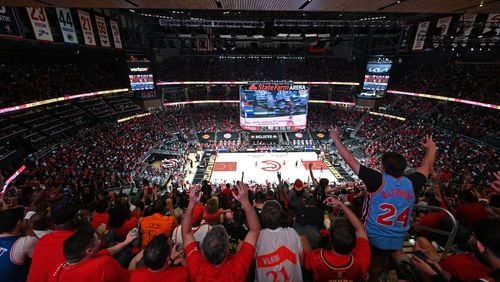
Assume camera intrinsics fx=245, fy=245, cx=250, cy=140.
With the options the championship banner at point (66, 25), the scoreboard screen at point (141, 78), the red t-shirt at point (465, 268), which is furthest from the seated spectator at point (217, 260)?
the scoreboard screen at point (141, 78)

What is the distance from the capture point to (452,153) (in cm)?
2491

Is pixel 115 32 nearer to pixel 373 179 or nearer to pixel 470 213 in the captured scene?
pixel 373 179

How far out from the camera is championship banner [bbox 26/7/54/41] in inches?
669

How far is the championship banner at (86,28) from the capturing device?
2103 centimetres

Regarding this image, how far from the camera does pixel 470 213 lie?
4867 mm

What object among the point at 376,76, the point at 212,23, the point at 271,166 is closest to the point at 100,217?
the point at 212,23

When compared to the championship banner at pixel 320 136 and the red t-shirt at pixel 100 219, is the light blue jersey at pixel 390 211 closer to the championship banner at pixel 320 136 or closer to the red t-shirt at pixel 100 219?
the red t-shirt at pixel 100 219

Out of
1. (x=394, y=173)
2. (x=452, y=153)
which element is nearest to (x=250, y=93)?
(x=452, y=153)

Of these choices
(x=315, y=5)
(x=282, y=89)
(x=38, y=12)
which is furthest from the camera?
(x=282, y=89)

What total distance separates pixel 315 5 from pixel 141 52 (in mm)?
36640

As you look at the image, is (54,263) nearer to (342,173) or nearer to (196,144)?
(342,173)

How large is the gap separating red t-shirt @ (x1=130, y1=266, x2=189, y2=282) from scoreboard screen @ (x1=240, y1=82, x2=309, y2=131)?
32507mm

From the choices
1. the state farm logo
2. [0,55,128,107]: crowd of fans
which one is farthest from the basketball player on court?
the state farm logo

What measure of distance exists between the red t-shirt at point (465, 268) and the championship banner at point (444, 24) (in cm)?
2621
